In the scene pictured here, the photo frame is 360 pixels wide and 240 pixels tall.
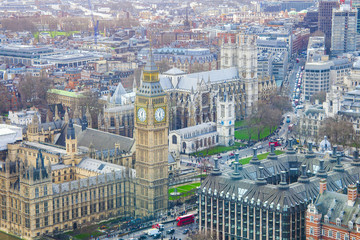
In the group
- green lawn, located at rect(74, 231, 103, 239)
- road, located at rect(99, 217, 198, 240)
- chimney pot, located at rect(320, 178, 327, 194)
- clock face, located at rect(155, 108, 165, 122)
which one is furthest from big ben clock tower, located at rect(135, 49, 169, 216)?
chimney pot, located at rect(320, 178, 327, 194)

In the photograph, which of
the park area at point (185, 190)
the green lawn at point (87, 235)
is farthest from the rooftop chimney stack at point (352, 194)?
the green lawn at point (87, 235)

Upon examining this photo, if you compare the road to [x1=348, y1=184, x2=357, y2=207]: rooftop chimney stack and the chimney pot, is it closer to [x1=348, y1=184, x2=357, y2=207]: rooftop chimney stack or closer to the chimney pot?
the chimney pot

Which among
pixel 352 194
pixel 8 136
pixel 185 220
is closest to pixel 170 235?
pixel 185 220

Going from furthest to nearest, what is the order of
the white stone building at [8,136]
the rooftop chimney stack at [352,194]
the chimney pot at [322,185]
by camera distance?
the white stone building at [8,136]
the chimney pot at [322,185]
the rooftop chimney stack at [352,194]

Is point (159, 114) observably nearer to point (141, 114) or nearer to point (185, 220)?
point (141, 114)

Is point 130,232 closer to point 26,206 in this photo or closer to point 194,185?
point 26,206

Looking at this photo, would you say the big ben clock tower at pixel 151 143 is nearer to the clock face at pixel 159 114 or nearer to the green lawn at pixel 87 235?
the clock face at pixel 159 114

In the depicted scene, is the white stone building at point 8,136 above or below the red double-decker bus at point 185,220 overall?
above
